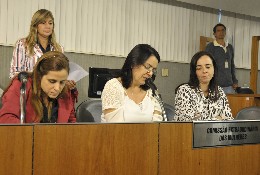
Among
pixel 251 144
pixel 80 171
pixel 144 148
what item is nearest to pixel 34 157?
pixel 80 171

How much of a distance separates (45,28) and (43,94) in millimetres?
1208

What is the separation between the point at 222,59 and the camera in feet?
20.1

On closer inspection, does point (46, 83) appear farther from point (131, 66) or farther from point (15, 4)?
point (15, 4)

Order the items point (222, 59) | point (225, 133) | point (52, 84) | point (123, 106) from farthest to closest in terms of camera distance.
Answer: point (222, 59)
point (123, 106)
point (52, 84)
point (225, 133)

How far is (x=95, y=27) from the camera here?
229 inches

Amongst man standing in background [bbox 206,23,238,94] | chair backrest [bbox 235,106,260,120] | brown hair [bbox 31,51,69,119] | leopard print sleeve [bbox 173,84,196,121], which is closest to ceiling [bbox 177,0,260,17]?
man standing in background [bbox 206,23,238,94]

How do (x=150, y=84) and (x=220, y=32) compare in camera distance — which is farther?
(x=220, y=32)

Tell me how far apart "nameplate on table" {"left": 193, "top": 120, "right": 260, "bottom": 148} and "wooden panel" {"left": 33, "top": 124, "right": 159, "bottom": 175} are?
25 centimetres

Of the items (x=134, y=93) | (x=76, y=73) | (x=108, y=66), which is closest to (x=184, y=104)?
(x=134, y=93)

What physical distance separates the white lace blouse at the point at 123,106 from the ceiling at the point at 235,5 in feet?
14.7

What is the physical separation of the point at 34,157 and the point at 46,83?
2.33 feet

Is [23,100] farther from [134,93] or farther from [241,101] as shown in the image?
[241,101]

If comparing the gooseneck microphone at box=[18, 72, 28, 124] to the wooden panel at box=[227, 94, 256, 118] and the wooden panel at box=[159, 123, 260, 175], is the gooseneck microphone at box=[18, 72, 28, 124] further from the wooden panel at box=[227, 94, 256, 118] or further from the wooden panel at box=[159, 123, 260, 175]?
the wooden panel at box=[227, 94, 256, 118]

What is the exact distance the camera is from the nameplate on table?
1.88m
